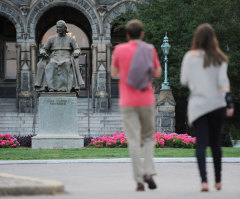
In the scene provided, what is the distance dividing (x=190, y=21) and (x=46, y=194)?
Answer: 23.5 m

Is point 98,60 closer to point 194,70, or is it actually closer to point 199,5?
point 199,5

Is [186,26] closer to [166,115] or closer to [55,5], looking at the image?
[166,115]

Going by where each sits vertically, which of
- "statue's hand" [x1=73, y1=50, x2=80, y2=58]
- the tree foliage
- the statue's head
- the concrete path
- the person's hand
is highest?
the tree foliage

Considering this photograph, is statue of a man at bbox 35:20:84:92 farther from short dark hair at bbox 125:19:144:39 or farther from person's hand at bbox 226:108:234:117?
person's hand at bbox 226:108:234:117

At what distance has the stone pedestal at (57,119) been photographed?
747 inches

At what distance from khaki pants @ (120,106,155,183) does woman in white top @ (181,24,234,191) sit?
1.71 feet

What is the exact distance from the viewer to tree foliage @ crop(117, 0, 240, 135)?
2920 cm

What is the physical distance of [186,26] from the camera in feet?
96.4

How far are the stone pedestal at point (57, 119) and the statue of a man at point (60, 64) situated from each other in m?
0.28

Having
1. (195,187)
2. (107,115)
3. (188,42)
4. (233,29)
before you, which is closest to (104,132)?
(107,115)

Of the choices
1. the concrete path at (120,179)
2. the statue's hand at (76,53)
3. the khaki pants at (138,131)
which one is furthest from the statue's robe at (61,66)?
the khaki pants at (138,131)

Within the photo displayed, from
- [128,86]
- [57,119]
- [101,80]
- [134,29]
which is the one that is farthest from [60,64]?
[101,80]

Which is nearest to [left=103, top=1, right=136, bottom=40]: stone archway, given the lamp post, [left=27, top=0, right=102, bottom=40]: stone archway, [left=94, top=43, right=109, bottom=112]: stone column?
[left=27, top=0, right=102, bottom=40]: stone archway

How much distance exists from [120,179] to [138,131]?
198 centimetres
